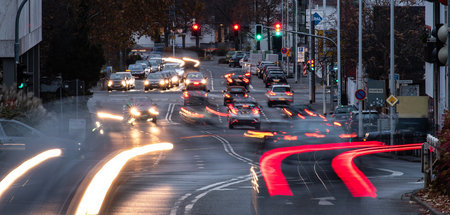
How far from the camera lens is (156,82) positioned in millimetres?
70812

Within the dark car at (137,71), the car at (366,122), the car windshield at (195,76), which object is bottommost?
the car at (366,122)

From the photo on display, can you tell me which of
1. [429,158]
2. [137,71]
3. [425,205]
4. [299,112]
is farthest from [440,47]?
[137,71]

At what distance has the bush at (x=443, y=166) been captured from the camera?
1686 cm

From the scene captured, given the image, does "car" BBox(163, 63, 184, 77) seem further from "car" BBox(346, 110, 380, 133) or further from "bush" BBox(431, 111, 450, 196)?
"bush" BBox(431, 111, 450, 196)

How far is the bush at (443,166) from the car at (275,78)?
5518cm

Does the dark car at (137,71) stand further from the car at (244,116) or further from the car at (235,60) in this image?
the car at (244,116)

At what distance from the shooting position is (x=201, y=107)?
57.4 m

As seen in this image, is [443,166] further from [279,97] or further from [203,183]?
[279,97]

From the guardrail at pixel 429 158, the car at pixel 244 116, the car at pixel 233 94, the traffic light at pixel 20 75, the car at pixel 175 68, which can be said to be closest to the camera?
the guardrail at pixel 429 158

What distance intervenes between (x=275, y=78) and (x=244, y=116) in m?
29.2

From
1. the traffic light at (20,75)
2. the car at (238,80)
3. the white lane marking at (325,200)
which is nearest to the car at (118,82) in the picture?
the car at (238,80)

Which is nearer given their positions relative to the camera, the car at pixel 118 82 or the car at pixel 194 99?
the car at pixel 194 99

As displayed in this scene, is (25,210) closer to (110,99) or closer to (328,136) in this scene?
(328,136)

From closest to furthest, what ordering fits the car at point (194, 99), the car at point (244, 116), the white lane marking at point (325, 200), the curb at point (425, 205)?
the curb at point (425, 205) < the white lane marking at point (325, 200) < the car at point (244, 116) < the car at point (194, 99)
